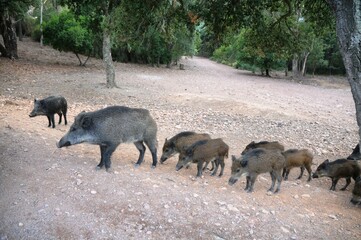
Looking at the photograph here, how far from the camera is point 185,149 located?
24.1ft

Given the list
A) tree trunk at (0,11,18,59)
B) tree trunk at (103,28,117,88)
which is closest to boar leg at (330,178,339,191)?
tree trunk at (103,28,117,88)

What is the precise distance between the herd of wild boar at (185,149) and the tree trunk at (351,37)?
209 cm

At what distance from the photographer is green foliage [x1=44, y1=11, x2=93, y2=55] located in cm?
2427

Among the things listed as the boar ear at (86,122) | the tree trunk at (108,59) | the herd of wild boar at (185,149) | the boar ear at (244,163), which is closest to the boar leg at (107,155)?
the herd of wild boar at (185,149)

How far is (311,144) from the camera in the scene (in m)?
10.4

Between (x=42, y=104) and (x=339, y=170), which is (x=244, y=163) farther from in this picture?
(x=42, y=104)

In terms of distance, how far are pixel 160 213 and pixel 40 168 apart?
253cm

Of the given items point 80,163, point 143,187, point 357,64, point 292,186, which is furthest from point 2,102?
point 357,64

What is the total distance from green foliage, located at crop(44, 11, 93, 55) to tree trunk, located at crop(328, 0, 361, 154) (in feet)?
70.0

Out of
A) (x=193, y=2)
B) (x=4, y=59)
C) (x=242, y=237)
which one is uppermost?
(x=193, y=2)

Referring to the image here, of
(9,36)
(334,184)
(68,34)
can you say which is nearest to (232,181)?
(334,184)

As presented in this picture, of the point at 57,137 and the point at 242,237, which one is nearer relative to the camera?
the point at 242,237

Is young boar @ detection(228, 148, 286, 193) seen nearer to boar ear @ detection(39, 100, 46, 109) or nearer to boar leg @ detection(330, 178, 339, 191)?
boar leg @ detection(330, 178, 339, 191)

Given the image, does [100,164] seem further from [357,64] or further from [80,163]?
[357,64]
